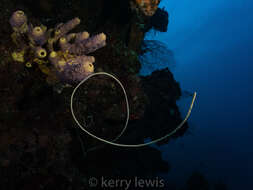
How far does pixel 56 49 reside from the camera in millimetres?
2291

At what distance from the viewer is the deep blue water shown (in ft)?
136

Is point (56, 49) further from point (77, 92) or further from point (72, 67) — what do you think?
point (77, 92)

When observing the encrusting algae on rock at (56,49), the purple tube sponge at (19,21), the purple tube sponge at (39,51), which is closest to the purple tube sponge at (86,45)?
the encrusting algae on rock at (56,49)

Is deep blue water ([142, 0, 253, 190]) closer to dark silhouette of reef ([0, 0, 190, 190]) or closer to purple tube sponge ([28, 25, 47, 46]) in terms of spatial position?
dark silhouette of reef ([0, 0, 190, 190])

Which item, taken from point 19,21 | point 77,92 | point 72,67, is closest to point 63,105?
point 77,92

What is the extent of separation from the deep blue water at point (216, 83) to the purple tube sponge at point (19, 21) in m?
39.8

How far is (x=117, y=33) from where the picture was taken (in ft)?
12.2

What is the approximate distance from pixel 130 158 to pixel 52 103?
7.83 meters

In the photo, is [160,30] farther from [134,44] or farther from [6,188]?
[6,188]

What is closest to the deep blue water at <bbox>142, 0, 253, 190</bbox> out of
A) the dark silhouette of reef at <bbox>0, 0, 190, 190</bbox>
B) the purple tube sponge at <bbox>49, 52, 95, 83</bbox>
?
the dark silhouette of reef at <bbox>0, 0, 190, 190</bbox>

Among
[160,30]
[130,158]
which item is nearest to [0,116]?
[130,158]

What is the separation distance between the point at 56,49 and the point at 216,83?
108 m

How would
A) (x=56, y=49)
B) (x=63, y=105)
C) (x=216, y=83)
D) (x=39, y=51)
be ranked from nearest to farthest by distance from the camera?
(x=39, y=51) → (x=56, y=49) → (x=63, y=105) → (x=216, y=83)

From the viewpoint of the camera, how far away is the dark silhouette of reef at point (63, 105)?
1.79m
